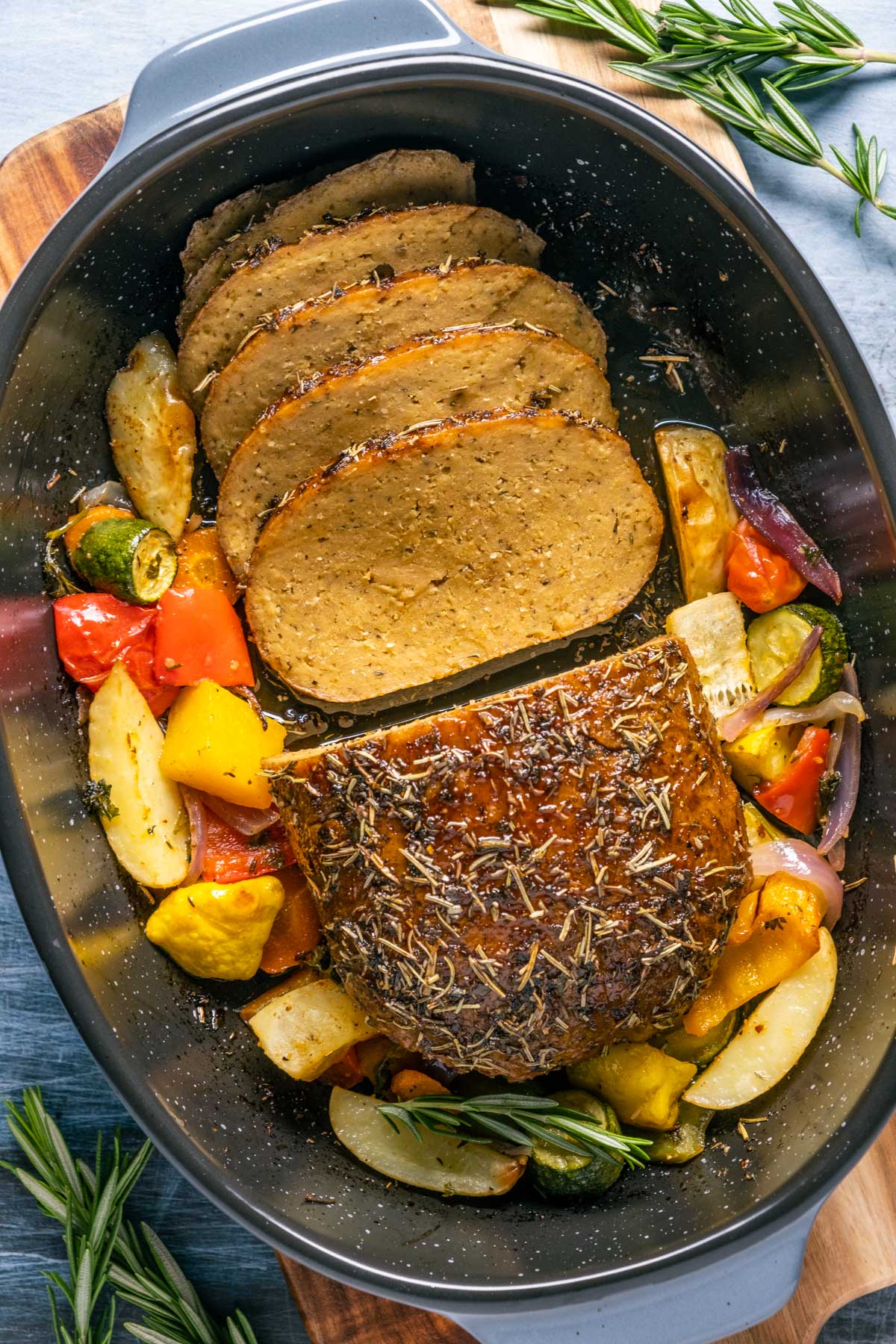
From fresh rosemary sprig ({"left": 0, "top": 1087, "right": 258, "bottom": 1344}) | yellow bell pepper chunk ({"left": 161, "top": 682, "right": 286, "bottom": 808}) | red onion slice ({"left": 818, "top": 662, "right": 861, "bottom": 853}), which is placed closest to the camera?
fresh rosemary sprig ({"left": 0, "top": 1087, "right": 258, "bottom": 1344})

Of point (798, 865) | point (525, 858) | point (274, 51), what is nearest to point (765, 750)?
point (798, 865)

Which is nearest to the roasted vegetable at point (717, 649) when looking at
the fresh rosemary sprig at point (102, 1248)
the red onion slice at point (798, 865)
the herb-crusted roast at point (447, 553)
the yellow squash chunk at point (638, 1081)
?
the herb-crusted roast at point (447, 553)

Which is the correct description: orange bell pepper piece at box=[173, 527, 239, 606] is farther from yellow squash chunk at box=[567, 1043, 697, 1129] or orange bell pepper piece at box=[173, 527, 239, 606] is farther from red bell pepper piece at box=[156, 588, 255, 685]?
yellow squash chunk at box=[567, 1043, 697, 1129]

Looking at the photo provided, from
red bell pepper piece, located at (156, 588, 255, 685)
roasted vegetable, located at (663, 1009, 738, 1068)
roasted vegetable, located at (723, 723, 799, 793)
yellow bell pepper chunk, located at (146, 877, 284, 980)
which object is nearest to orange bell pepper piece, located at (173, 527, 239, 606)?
red bell pepper piece, located at (156, 588, 255, 685)

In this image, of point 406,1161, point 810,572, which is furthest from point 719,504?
point 406,1161

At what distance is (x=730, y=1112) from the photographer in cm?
331

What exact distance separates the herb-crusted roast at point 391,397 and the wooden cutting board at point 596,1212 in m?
0.94

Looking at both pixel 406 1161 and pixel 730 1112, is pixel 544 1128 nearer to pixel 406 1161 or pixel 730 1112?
pixel 406 1161

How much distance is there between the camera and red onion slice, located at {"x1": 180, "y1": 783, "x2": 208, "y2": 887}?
3268 mm

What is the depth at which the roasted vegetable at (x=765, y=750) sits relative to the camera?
334 cm

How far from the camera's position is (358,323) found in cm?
313

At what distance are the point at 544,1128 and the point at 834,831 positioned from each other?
127 cm

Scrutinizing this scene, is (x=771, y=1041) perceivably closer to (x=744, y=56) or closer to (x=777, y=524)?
(x=777, y=524)

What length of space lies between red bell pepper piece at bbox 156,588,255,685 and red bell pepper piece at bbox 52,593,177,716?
45 millimetres
